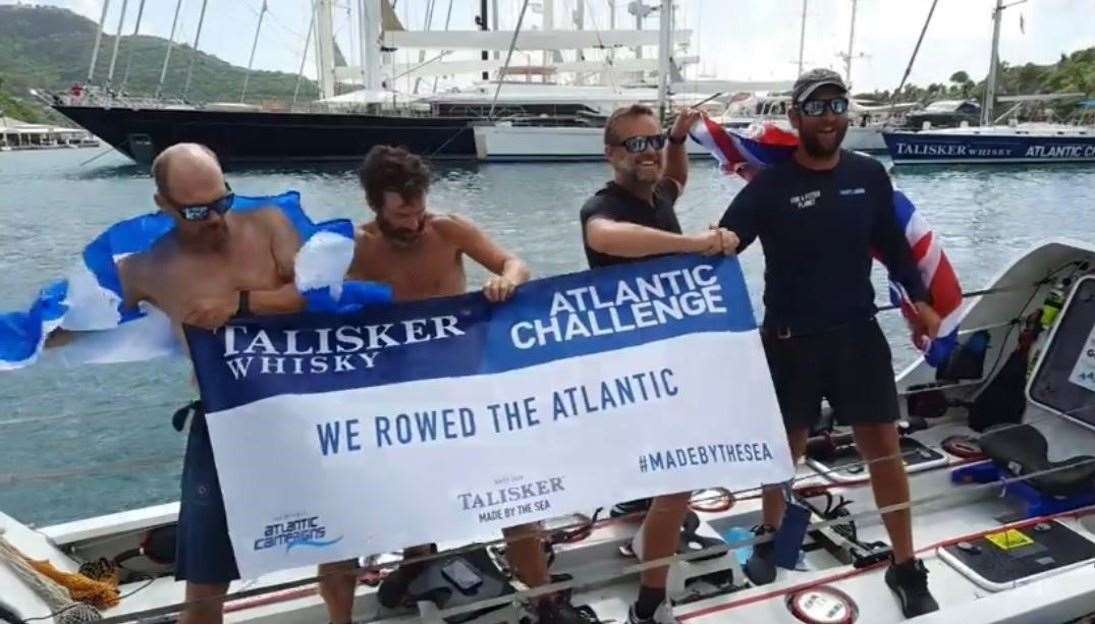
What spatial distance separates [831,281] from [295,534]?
209cm

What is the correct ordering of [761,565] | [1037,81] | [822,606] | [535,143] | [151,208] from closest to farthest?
1. [822,606]
2. [761,565]
3. [151,208]
4. [535,143]
5. [1037,81]

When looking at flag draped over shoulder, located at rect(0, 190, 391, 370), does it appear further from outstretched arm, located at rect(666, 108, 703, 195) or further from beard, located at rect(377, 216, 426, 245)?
outstretched arm, located at rect(666, 108, 703, 195)

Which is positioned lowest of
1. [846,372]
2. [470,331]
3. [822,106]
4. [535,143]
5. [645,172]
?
A: [535,143]

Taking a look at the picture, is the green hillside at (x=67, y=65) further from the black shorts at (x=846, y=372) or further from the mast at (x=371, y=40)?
the black shorts at (x=846, y=372)

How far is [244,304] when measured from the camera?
8.66 ft

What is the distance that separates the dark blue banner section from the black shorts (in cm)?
40

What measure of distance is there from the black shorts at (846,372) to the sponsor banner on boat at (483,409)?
35 cm

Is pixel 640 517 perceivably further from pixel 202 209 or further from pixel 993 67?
pixel 993 67

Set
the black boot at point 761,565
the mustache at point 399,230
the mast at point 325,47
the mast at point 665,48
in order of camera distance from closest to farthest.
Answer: the mustache at point 399,230 → the black boot at point 761,565 → the mast at point 665,48 → the mast at point 325,47

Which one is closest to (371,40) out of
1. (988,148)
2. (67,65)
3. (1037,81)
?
(988,148)

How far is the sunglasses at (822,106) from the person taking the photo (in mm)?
3088

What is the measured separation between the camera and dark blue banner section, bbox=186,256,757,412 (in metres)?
2.66

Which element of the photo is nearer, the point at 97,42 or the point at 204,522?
the point at 204,522

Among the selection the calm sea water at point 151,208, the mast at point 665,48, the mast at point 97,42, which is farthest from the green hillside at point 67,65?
the mast at point 665,48
